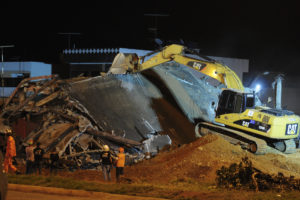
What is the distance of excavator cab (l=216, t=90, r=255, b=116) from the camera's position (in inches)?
522

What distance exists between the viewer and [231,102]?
44.5 ft

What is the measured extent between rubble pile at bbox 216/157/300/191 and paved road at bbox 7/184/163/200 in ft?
7.78

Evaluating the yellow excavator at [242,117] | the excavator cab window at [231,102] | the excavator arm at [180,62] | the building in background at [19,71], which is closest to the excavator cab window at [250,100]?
the yellow excavator at [242,117]

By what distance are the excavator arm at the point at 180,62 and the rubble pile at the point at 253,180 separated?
548cm

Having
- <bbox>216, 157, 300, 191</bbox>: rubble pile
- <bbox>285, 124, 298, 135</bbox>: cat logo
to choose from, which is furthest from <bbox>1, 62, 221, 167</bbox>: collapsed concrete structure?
<bbox>216, 157, 300, 191</bbox>: rubble pile

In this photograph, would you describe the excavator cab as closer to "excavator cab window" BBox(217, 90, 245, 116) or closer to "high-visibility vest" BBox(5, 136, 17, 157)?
"excavator cab window" BBox(217, 90, 245, 116)

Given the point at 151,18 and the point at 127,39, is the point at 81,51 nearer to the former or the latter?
the point at 127,39

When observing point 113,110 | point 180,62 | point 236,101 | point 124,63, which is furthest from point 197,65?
point 113,110

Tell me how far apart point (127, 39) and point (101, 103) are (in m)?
14.3

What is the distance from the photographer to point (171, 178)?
10.5m

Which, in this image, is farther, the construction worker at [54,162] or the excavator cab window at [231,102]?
the excavator cab window at [231,102]

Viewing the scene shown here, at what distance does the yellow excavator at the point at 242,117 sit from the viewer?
41.6 ft

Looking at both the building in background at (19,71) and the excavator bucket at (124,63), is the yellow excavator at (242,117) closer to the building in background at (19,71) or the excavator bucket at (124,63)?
the excavator bucket at (124,63)

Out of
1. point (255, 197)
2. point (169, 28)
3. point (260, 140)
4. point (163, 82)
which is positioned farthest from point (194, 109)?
point (169, 28)
